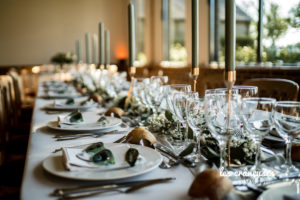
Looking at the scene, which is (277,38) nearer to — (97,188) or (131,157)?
(131,157)

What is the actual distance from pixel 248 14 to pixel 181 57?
291cm

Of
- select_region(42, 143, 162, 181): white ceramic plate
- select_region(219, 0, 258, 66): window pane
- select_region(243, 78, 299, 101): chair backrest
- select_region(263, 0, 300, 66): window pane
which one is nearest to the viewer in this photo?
select_region(42, 143, 162, 181): white ceramic plate

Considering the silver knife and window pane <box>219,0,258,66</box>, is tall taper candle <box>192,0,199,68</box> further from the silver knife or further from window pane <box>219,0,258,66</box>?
window pane <box>219,0,258,66</box>

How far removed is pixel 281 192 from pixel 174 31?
731 centimetres

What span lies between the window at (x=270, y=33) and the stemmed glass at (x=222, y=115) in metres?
3.26

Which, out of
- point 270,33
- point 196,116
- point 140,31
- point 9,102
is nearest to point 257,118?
point 196,116

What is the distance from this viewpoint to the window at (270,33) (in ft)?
12.4

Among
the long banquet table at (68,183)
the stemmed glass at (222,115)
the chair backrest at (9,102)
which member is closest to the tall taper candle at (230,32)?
the stemmed glass at (222,115)

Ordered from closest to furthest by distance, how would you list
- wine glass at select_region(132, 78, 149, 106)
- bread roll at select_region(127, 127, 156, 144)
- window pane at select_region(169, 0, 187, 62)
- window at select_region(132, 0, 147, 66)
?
bread roll at select_region(127, 127, 156, 144)
wine glass at select_region(132, 78, 149, 106)
window pane at select_region(169, 0, 187, 62)
window at select_region(132, 0, 147, 66)

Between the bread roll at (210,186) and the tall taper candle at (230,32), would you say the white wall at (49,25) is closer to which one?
the tall taper candle at (230,32)

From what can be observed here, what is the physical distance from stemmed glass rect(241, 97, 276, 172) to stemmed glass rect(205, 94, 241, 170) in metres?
0.02

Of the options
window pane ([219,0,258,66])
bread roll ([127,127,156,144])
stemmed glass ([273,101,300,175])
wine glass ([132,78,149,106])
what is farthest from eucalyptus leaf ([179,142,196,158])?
window pane ([219,0,258,66])

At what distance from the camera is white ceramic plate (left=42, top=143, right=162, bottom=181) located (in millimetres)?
772

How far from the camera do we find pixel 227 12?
85 cm
